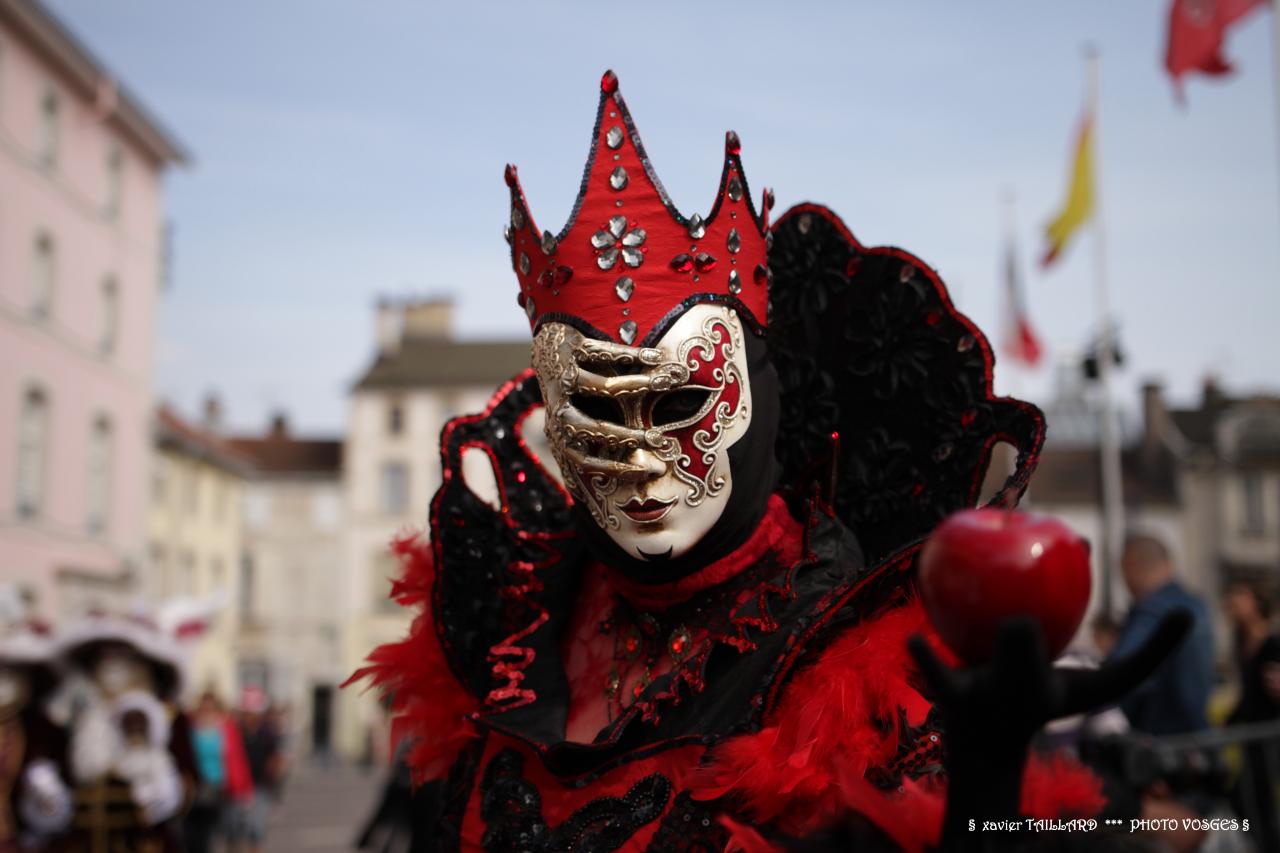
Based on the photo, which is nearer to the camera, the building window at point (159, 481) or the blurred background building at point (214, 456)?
the blurred background building at point (214, 456)

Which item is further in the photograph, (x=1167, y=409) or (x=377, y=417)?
(x=377, y=417)

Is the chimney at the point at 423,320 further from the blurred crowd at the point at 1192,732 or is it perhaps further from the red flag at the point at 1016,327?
the blurred crowd at the point at 1192,732

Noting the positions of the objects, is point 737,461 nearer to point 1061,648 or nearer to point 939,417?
point 939,417

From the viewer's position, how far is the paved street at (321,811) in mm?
15241

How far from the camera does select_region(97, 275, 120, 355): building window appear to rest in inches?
938

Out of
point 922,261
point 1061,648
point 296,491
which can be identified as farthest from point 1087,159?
point 296,491

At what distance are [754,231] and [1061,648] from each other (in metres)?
1.45

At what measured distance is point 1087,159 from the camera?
56.5 ft

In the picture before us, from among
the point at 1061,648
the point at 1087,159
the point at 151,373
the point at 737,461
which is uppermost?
the point at 1087,159

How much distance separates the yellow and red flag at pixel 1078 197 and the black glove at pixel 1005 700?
16.6 meters

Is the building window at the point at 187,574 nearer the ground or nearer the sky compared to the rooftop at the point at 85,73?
nearer the ground

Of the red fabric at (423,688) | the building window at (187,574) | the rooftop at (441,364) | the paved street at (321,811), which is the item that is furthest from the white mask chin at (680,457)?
the rooftop at (441,364)

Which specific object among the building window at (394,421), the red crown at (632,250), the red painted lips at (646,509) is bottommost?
the red painted lips at (646,509)

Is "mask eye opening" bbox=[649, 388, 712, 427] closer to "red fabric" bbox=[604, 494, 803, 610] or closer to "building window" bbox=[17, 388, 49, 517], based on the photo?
"red fabric" bbox=[604, 494, 803, 610]
